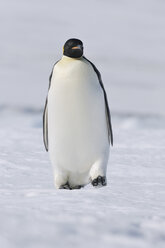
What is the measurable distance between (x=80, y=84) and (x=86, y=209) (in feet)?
8.07

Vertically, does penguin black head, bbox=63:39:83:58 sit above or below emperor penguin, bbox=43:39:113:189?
above

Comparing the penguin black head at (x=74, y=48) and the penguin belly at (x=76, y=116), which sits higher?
the penguin black head at (x=74, y=48)

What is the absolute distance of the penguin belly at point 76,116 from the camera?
5.90 meters

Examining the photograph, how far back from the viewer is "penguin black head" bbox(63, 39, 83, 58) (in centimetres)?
607

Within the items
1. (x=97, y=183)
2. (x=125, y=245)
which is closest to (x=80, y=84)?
(x=97, y=183)

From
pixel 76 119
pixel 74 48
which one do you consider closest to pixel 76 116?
pixel 76 119

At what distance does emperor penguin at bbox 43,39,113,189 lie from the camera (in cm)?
591

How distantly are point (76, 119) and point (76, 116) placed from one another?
34 millimetres

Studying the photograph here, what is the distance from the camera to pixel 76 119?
19.4 ft

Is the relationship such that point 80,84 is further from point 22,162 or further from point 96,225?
point 22,162

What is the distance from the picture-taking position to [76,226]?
3.04 m

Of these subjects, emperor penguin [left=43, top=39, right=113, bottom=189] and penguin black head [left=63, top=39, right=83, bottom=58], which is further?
penguin black head [left=63, top=39, right=83, bottom=58]

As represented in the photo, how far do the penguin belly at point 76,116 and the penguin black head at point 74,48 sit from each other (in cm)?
7

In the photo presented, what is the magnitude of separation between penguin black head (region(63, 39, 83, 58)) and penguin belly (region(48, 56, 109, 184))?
65mm
